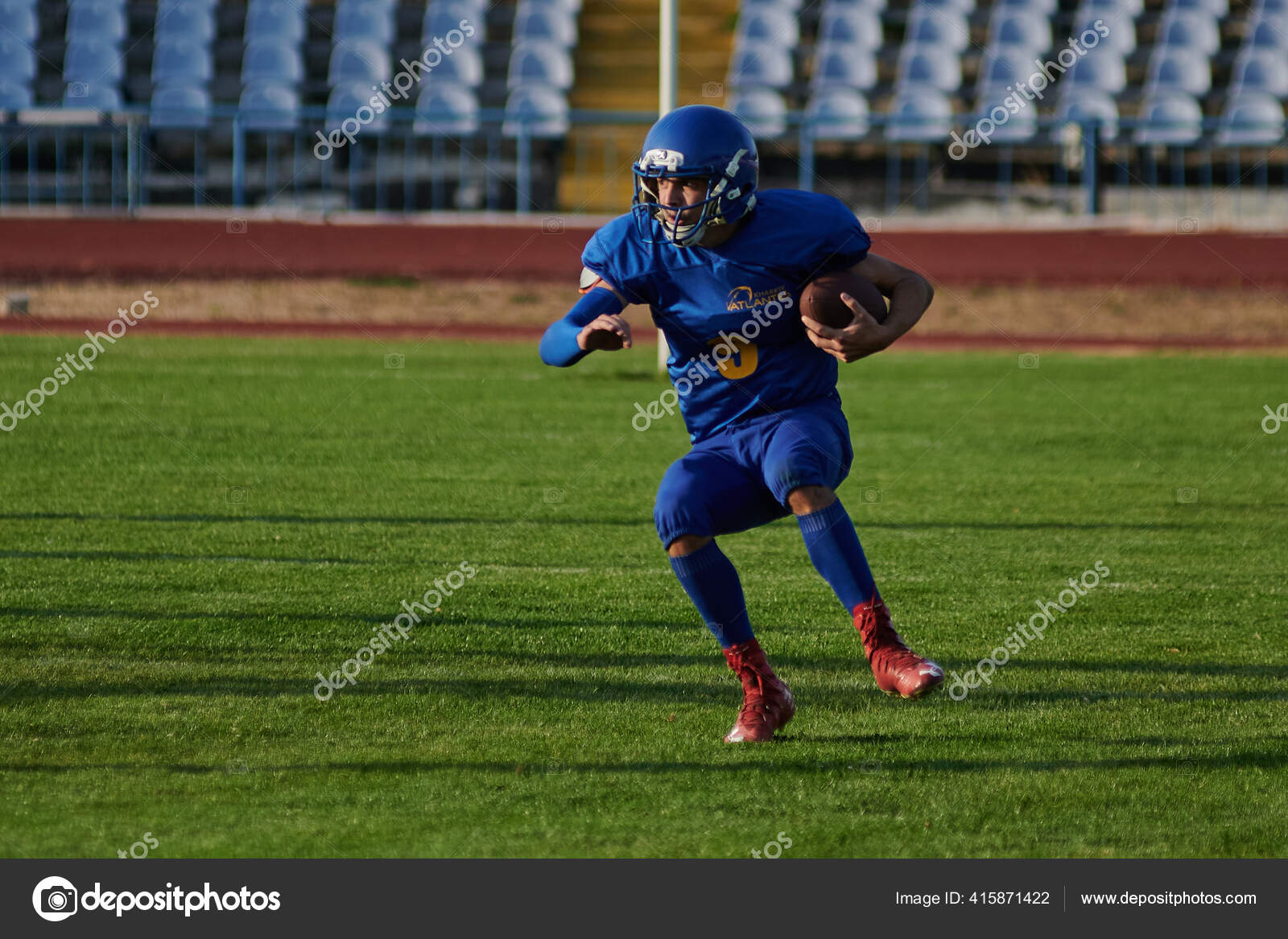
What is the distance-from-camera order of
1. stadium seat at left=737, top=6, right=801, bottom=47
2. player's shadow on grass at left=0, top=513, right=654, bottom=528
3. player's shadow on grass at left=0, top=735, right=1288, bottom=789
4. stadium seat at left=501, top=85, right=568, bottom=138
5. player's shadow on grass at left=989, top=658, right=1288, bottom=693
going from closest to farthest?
player's shadow on grass at left=0, top=735, right=1288, bottom=789, player's shadow on grass at left=989, top=658, right=1288, bottom=693, player's shadow on grass at left=0, top=513, right=654, bottom=528, stadium seat at left=501, top=85, right=568, bottom=138, stadium seat at left=737, top=6, right=801, bottom=47

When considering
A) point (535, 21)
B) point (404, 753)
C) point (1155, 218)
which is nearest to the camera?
point (404, 753)

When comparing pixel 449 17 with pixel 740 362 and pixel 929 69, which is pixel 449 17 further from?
pixel 740 362

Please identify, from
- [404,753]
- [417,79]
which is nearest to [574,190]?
[417,79]

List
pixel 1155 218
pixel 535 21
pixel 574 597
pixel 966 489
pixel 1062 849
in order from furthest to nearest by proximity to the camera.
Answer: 1. pixel 535 21
2. pixel 1155 218
3. pixel 966 489
4. pixel 574 597
5. pixel 1062 849

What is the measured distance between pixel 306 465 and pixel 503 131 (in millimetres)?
11035

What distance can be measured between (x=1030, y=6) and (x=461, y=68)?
9180 millimetres

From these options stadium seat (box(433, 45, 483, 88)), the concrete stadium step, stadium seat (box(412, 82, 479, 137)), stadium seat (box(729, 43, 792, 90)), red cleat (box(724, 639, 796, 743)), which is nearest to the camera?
red cleat (box(724, 639, 796, 743))

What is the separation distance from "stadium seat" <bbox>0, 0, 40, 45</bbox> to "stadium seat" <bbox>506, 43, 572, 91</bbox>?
7206 millimetres

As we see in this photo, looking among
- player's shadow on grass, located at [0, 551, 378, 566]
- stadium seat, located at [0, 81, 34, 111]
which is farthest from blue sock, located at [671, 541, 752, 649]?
stadium seat, located at [0, 81, 34, 111]

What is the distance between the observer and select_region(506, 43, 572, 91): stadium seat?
22922mm

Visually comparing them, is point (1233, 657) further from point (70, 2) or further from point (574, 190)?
point (70, 2)

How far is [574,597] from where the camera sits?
5953 millimetres

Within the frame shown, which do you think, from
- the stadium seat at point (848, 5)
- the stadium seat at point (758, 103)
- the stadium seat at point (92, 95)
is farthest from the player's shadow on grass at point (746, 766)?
the stadium seat at point (848, 5)

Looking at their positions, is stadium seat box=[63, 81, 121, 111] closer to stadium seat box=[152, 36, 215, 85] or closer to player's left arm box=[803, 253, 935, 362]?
stadium seat box=[152, 36, 215, 85]
